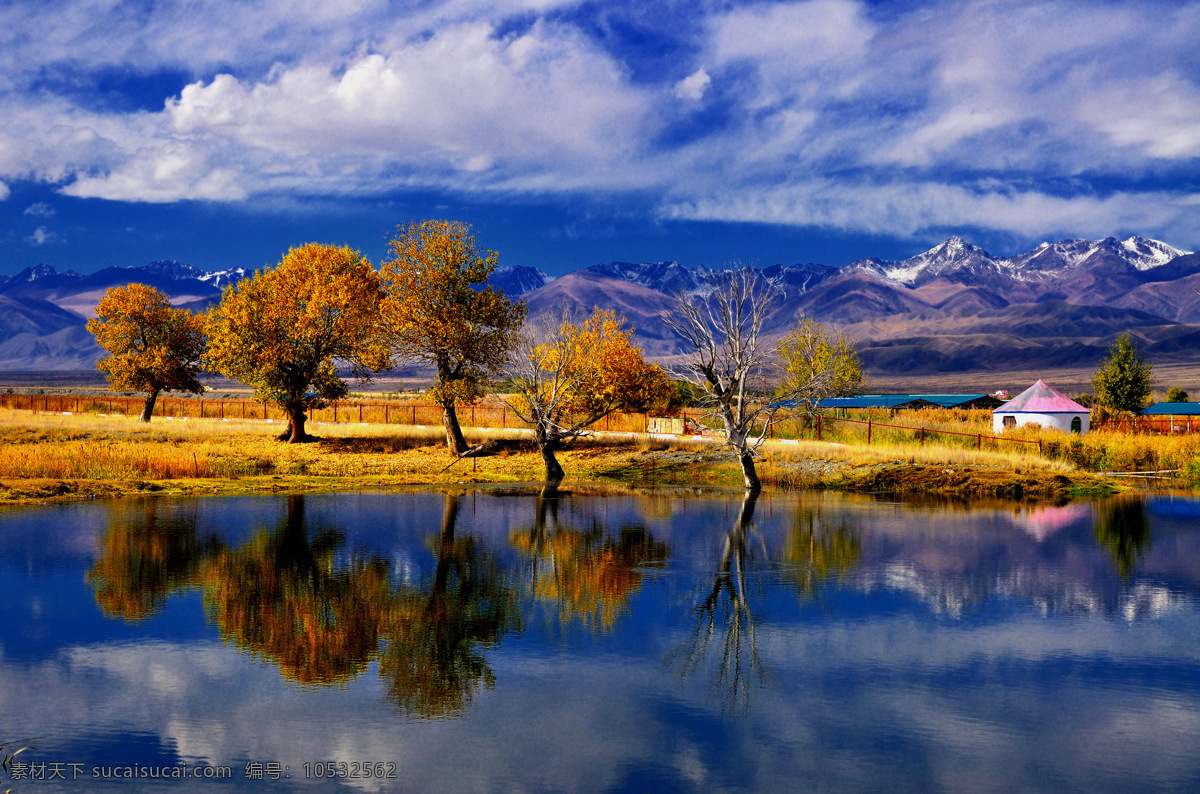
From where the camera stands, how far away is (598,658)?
14.7m

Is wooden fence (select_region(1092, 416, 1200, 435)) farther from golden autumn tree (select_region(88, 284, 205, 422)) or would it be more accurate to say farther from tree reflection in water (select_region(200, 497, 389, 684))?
golden autumn tree (select_region(88, 284, 205, 422))

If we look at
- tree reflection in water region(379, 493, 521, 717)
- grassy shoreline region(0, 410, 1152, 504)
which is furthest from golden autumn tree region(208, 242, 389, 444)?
tree reflection in water region(379, 493, 521, 717)

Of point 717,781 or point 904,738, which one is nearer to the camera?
point 717,781

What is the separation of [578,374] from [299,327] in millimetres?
16579

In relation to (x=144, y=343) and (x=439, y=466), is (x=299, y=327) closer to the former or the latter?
(x=439, y=466)

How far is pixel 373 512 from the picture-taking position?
30.2m

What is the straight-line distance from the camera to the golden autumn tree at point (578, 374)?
151 ft

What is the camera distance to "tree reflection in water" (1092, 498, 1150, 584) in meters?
22.9

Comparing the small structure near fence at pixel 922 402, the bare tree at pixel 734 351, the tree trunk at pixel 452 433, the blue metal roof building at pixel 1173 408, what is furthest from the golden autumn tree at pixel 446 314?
the blue metal roof building at pixel 1173 408

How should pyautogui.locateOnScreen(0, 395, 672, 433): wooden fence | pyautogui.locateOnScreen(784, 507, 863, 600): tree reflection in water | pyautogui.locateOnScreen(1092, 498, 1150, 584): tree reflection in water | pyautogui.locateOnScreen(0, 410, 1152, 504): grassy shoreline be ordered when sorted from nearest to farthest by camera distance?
pyautogui.locateOnScreen(784, 507, 863, 600): tree reflection in water → pyautogui.locateOnScreen(1092, 498, 1150, 584): tree reflection in water → pyautogui.locateOnScreen(0, 410, 1152, 504): grassy shoreline → pyautogui.locateOnScreen(0, 395, 672, 433): wooden fence

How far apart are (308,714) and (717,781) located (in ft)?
16.7

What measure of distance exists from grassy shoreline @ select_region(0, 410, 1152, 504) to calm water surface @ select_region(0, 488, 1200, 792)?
10.7m

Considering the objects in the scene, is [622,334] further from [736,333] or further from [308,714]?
[308,714]

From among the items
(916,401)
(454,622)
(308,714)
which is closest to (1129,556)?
(454,622)
